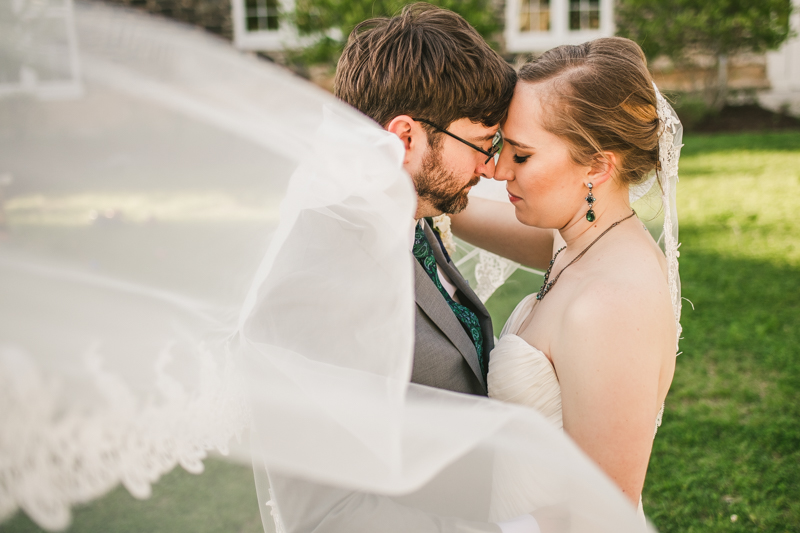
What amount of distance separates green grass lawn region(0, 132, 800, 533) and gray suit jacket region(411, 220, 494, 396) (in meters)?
0.58

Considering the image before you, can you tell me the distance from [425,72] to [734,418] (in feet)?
10.7

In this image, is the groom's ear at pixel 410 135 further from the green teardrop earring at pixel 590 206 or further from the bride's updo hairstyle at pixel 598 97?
the green teardrop earring at pixel 590 206

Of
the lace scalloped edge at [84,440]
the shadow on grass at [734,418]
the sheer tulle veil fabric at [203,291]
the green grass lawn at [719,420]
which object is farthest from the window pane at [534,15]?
the lace scalloped edge at [84,440]

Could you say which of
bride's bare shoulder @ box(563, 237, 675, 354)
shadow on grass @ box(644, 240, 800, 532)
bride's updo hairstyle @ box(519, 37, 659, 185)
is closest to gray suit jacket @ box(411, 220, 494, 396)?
bride's bare shoulder @ box(563, 237, 675, 354)

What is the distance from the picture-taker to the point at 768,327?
16.4ft

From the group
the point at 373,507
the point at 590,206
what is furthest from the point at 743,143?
the point at 373,507

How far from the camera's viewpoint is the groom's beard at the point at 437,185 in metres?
2.21

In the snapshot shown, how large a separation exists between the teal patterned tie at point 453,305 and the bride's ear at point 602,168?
640 millimetres

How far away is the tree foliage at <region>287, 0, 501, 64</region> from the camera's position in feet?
36.1

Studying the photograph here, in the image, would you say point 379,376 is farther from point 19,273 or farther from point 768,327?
point 768,327

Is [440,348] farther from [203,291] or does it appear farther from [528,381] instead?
[203,291]

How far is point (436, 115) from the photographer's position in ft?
7.04

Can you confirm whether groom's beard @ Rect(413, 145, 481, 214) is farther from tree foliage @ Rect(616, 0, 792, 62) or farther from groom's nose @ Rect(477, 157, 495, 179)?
tree foliage @ Rect(616, 0, 792, 62)

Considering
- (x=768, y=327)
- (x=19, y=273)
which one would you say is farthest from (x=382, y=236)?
(x=768, y=327)
